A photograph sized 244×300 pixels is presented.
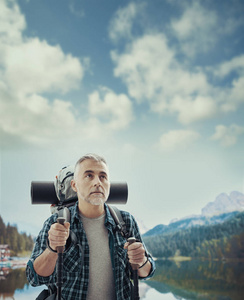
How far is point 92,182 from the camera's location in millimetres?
945

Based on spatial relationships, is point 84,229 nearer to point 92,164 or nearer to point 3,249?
point 92,164

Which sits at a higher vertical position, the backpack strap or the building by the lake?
the building by the lake

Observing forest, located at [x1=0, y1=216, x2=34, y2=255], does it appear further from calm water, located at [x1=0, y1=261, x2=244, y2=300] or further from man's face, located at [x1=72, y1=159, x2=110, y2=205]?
man's face, located at [x1=72, y1=159, x2=110, y2=205]

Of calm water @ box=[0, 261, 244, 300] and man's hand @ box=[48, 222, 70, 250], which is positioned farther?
calm water @ box=[0, 261, 244, 300]

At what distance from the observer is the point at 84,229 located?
96 centimetres

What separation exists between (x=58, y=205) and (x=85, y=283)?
1.04 ft

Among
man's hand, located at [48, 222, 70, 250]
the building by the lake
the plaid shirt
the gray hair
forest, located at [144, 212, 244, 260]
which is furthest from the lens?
forest, located at [144, 212, 244, 260]

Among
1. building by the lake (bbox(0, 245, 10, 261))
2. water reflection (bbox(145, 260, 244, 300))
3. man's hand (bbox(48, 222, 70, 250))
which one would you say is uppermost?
building by the lake (bbox(0, 245, 10, 261))

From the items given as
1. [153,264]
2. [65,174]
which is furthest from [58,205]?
[153,264]

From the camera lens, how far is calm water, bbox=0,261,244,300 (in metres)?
22.4

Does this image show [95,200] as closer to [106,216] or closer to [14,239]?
[106,216]

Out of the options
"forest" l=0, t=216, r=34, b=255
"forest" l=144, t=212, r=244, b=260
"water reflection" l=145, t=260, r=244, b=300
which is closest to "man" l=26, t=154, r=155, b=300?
"forest" l=0, t=216, r=34, b=255

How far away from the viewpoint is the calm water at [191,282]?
22.4 metres

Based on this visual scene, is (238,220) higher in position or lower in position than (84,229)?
higher
